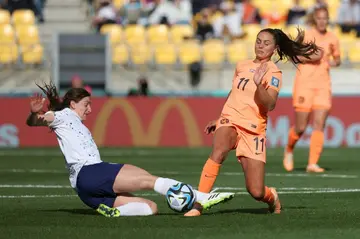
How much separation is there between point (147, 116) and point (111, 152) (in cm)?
263

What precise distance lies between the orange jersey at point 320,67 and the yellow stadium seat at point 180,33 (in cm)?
1180

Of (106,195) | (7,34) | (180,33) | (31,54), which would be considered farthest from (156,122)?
(106,195)

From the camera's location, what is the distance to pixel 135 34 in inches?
1148

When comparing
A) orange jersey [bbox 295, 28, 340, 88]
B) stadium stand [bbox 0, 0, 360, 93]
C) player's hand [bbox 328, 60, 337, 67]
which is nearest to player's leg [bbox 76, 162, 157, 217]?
orange jersey [bbox 295, 28, 340, 88]

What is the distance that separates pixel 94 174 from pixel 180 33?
757 inches

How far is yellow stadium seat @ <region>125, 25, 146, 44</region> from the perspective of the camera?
95.0 feet

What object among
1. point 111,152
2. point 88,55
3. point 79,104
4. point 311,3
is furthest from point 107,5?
point 79,104

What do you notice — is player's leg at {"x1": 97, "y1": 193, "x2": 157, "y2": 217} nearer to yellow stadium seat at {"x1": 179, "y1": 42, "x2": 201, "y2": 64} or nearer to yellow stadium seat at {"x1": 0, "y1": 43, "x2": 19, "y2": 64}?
yellow stadium seat at {"x1": 179, "y1": 42, "x2": 201, "y2": 64}

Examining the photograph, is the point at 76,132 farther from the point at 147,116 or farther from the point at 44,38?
the point at 44,38

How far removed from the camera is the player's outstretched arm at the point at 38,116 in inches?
419

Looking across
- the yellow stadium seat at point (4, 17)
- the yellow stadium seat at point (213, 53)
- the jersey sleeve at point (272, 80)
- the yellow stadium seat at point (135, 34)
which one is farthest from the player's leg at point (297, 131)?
the yellow stadium seat at point (4, 17)

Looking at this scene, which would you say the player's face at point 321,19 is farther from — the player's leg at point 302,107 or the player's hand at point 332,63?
the player's leg at point 302,107

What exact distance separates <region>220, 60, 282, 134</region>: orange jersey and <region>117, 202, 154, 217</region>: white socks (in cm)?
120

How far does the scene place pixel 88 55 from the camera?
29.1 metres
